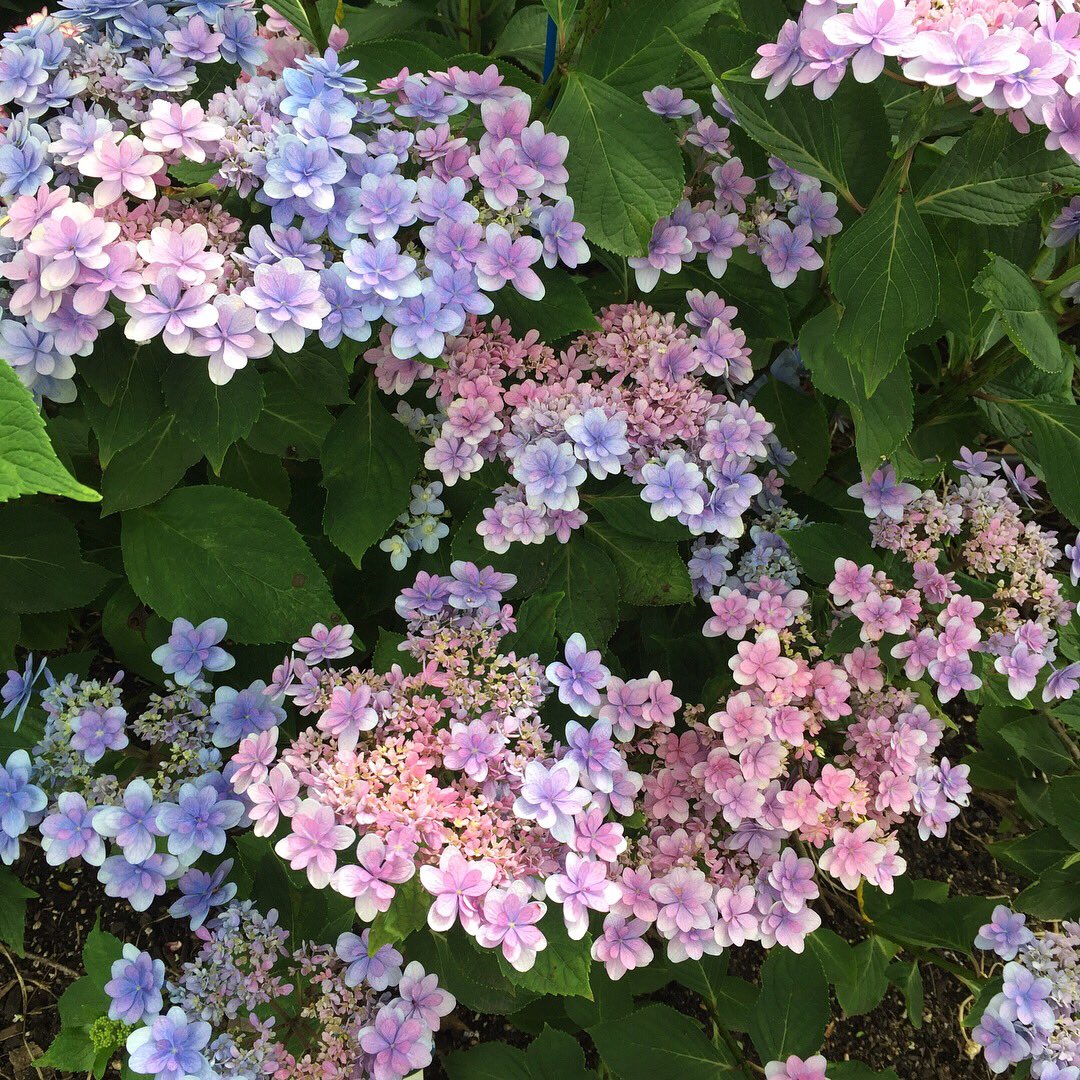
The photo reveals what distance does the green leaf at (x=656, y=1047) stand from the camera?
3.57ft

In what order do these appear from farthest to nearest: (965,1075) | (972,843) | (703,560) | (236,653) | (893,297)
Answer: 1. (972,843)
2. (965,1075)
3. (236,653)
4. (703,560)
5. (893,297)

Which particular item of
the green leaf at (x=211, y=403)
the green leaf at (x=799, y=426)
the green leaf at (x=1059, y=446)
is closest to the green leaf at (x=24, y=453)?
the green leaf at (x=211, y=403)

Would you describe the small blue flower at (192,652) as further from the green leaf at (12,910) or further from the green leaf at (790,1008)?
the green leaf at (790,1008)

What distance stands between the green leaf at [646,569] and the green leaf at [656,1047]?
0.48m

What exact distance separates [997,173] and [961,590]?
1.40 feet

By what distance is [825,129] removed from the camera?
91 centimetres

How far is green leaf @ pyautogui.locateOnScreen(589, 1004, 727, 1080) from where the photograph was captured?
3.57 feet

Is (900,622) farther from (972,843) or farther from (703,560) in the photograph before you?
(972,843)

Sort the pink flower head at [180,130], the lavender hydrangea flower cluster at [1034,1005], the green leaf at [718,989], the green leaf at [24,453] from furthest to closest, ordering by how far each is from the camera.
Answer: the green leaf at [718,989]
the lavender hydrangea flower cluster at [1034,1005]
the pink flower head at [180,130]
the green leaf at [24,453]

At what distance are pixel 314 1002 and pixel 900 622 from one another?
2.27ft

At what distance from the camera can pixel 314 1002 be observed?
0.96 m

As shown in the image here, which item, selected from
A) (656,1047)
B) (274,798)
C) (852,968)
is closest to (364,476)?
(274,798)

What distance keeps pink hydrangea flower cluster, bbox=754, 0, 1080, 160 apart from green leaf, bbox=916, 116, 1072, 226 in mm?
118

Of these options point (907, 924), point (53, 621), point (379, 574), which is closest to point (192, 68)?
point (379, 574)
